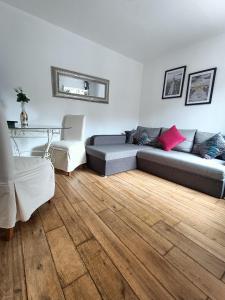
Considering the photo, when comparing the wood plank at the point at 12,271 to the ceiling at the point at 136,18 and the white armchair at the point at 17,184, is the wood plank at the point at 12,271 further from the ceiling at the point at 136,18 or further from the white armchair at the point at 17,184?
the ceiling at the point at 136,18

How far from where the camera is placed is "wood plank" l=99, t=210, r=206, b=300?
0.80m

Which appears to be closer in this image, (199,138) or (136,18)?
(136,18)

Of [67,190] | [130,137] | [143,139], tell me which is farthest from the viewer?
[130,137]

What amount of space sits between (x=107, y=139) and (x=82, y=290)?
8.13ft

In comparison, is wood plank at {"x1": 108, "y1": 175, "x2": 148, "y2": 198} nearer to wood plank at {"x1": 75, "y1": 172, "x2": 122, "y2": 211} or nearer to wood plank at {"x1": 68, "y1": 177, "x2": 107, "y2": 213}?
wood plank at {"x1": 75, "y1": 172, "x2": 122, "y2": 211}

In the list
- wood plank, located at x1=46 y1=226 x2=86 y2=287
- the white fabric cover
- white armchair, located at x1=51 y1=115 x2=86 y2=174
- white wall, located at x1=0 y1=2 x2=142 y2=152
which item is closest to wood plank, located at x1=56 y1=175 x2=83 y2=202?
white armchair, located at x1=51 y1=115 x2=86 y2=174

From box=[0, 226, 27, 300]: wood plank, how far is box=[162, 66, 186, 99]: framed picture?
11.2 feet

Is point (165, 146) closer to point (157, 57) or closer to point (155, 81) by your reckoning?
point (155, 81)

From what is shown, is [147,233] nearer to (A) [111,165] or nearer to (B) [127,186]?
(B) [127,186]

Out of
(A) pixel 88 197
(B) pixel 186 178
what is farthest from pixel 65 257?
(B) pixel 186 178

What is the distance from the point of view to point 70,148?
→ 227 cm

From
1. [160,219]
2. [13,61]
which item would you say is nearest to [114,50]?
[13,61]

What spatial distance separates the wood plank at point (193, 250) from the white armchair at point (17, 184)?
111 cm

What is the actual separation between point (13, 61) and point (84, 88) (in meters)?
1.18
